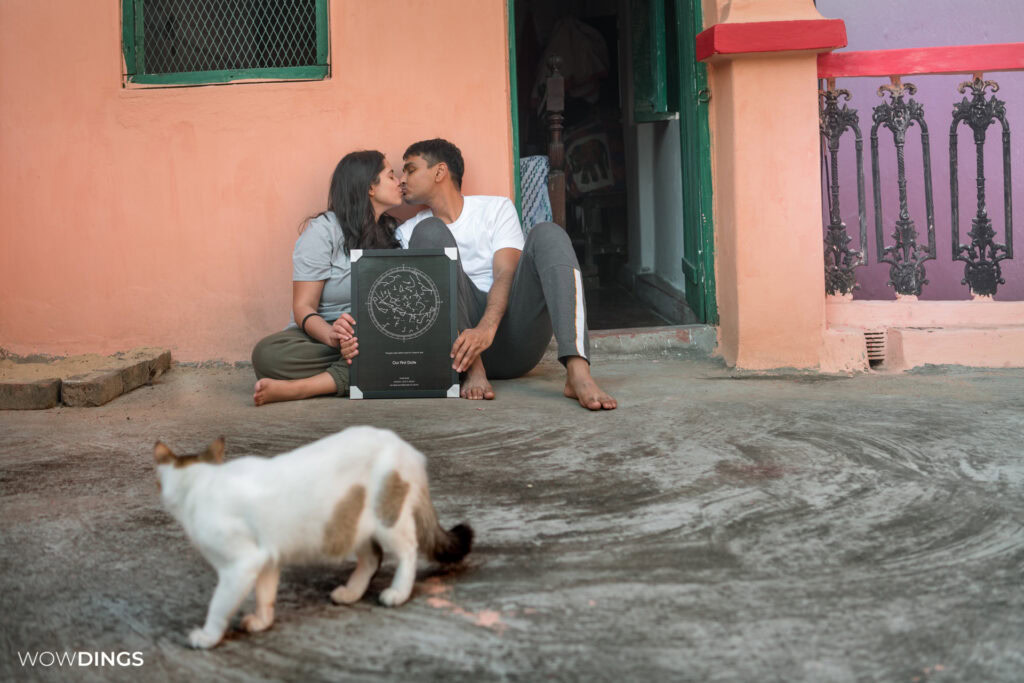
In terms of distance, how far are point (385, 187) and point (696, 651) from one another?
3.12 meters

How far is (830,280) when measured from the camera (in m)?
4.81

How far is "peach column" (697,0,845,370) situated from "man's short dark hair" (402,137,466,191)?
1220 mm

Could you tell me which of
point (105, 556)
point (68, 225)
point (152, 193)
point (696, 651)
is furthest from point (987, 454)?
point (68, 225)

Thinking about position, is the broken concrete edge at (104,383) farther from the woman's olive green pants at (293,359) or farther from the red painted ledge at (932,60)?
the red painted ledge at (932,60)

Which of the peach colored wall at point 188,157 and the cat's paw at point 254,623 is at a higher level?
the peach colored wall at point 188,157

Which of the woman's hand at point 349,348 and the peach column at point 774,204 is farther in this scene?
the peach column at point 774,204

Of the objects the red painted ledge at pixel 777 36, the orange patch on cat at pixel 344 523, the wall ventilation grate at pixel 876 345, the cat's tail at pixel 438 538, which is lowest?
the cat's tail at pixel 438 538

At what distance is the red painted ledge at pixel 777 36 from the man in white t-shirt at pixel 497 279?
1.19 metres

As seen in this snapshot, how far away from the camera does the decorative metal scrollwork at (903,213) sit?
4.74m

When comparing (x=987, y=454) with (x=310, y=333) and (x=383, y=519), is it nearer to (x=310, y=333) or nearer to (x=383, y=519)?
(x=383, y=519)

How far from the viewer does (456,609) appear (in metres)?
1.83

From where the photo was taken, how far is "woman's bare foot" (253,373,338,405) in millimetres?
4000

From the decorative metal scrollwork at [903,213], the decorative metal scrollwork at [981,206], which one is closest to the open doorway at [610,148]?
the decorative metal scrollwork at [903,213]

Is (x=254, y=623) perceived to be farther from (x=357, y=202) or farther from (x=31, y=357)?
(x=31, y=357)
